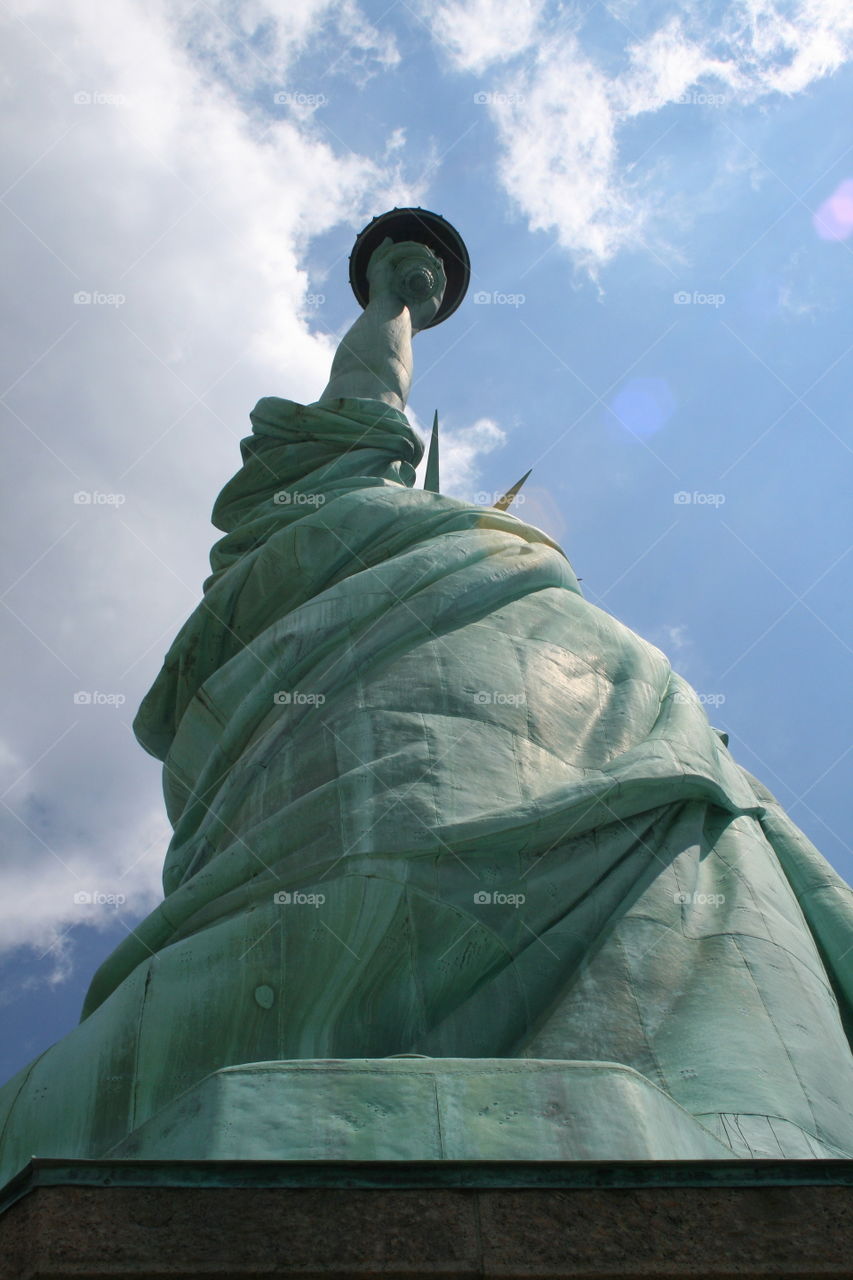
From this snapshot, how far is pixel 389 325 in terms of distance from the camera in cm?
1377

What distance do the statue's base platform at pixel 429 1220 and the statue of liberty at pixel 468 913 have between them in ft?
1.87

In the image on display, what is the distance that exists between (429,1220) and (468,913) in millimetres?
2811

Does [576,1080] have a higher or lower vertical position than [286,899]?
lower

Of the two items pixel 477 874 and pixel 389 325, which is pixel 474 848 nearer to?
pixel 477 874

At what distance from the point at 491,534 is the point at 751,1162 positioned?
21.0 ft

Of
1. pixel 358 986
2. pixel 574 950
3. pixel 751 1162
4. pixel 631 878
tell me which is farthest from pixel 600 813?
pixel 751 1162

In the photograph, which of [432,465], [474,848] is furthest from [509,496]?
[474,848]

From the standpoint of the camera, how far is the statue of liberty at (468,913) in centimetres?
429

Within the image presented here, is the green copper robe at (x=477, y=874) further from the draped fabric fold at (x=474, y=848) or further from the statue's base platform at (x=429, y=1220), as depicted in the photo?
the statue's base platform at (x=429, y=1220)

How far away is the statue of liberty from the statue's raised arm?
13.8 feet

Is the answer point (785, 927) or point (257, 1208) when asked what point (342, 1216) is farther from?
point (785, 927)

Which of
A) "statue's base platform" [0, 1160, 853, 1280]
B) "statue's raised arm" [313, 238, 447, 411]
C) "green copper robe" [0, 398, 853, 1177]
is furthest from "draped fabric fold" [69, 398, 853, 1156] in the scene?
"statue's raised arm" [313, 238, 447, 411]

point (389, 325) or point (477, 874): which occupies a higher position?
point (389, 325)

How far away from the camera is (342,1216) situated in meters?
3.22
